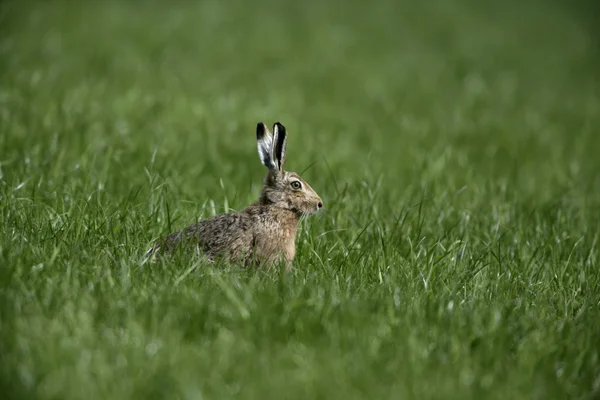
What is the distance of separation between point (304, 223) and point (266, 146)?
750 millimetres

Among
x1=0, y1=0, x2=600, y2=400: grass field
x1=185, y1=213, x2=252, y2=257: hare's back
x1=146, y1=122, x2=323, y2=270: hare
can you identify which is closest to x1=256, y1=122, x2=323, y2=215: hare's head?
x1=146, y1=122, x2=323, y2=270: hare

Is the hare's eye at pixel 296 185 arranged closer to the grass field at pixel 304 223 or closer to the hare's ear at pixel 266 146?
the hare's ear at pixel 266 146

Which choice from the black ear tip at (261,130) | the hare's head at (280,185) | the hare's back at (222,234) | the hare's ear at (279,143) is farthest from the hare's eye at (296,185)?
the hare's back at (222,234)

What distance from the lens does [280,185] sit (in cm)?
611

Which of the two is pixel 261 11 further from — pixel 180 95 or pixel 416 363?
pixel 416 363

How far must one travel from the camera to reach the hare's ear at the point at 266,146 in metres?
6.06

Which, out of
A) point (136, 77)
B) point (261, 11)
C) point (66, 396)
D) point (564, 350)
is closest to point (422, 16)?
point (261, 11)

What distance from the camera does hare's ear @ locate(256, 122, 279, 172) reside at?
6.06 metres

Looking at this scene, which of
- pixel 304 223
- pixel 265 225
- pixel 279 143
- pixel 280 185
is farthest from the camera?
pixel 304 223

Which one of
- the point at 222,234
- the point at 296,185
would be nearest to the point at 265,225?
the point at 222,234

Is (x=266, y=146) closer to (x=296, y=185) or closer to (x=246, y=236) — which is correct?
(x=296, y=185)

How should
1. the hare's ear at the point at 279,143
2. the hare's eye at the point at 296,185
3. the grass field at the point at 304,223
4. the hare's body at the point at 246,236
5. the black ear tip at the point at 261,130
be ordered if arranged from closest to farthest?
the grass field at the point at 304,223 → the hare's body at the point at 246,236 → the hare's ear at the point at 279,143 → the black ear tip at the point at 261,130 → the hare's eye at the point at 296,185

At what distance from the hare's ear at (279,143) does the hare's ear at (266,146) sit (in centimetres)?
3

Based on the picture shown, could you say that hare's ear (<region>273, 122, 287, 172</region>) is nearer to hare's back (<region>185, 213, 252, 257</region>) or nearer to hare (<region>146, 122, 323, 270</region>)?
hare (<region>146, 122, 323, 270</region>)
